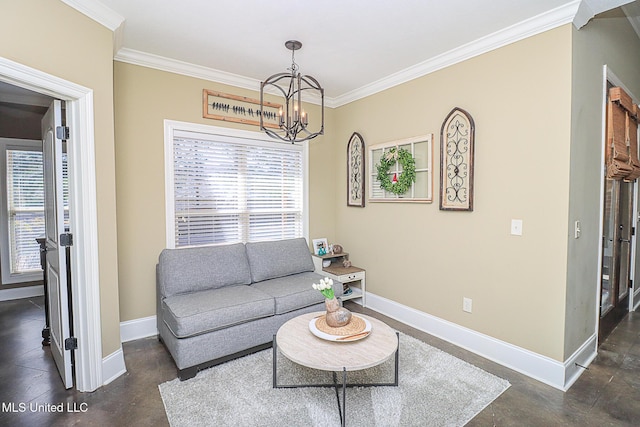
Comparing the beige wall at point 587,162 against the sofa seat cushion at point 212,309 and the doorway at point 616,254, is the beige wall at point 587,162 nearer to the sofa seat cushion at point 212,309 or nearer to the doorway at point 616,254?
the doorway at point 616,254

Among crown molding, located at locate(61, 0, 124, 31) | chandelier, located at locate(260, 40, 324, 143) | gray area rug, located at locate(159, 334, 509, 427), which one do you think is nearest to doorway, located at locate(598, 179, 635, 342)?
gray area rug, located at locate(159, 334, 509, 427)

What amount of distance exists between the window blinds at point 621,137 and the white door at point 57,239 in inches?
172

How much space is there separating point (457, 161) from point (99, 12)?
310 cm

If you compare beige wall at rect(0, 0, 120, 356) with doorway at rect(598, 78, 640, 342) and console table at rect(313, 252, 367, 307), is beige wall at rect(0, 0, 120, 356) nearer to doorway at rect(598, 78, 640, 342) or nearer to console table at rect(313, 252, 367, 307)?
console table at rect(313, 252, 367, 307)

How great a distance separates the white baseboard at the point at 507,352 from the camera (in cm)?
234

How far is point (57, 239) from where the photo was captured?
7.40ft

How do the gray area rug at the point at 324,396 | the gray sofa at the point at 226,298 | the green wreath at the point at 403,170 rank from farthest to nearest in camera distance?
the green wreath at the point at 403,170 → the gray sofa at the point at 226,298 → the gray area rug at the point at 324,396

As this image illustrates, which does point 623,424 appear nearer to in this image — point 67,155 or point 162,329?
point 162,329

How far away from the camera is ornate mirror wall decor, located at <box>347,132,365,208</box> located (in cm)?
400

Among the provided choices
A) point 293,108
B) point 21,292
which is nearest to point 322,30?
point 293,108

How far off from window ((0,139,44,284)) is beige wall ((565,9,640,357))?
20.2 feet

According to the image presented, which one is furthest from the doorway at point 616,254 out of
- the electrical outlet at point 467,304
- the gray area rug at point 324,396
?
the gray area rug at point 324,396

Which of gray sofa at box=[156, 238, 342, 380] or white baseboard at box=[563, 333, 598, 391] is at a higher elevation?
gray sofa at box=[156, 238, 342, 380]

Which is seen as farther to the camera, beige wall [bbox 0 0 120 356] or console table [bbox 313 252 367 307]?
console table [bbox 313 252 367 307]
